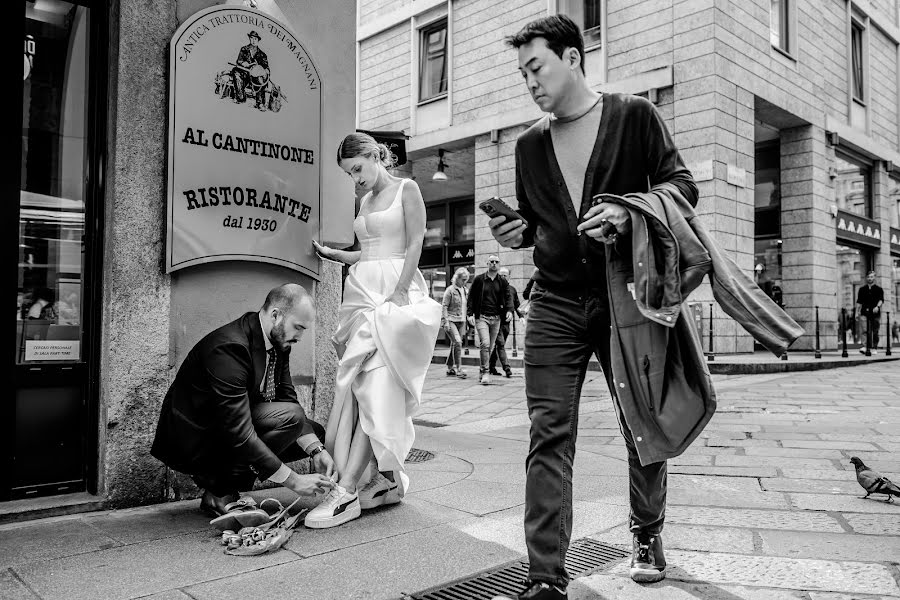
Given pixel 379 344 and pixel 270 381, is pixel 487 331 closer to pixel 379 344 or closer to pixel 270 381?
pixel 379 344

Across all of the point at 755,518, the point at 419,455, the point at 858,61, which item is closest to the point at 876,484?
the point at 755,518

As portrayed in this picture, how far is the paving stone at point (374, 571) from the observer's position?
8.26ft

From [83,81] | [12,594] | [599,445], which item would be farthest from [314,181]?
[599,445]

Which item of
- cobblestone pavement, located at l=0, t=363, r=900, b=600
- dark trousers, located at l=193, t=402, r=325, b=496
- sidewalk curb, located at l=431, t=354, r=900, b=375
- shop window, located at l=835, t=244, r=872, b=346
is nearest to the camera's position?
cobblestone pavement, located at l=0, t=363, r=900, b=600

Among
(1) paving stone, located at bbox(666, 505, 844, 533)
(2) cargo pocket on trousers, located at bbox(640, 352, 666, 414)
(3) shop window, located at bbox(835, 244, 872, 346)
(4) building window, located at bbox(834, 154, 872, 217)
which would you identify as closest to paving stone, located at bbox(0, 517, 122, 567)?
(2) cargo pocket on trousers, located at bbox(640, 352, 666, 414)

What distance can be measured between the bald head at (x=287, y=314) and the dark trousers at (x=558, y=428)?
1.21m

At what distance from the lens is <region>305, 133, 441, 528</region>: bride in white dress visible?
369 cm

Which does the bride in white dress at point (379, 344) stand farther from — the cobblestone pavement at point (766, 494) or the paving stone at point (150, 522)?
the cobblestone pavement at point (766, 494)

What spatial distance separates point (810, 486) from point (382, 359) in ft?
8.41

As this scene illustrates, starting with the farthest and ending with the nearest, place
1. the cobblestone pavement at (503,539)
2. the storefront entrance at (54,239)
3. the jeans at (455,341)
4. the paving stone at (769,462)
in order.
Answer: the jeans at (455,341), the paving stone at (769,462), the storefront entrance at (54,239), the cobblestone pavement at (503,539)

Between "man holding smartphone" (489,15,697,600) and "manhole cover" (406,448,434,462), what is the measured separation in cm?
251

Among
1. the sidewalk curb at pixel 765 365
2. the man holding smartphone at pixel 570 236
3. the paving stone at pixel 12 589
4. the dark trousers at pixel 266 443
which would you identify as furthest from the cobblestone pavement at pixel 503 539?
the sidewalk curb at pixel 765 365

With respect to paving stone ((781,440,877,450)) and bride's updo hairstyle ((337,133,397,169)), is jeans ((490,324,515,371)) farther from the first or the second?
bride's updo hairstyle ((337,133,397,169))

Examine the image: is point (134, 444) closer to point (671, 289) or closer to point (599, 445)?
point (671, 289)
